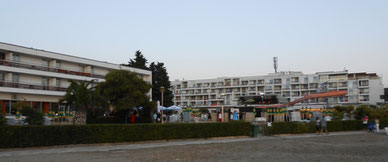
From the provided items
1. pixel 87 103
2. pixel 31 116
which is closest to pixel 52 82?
pixel 87 103

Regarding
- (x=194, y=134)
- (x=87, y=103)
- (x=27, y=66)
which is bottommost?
(x=194, y=134)

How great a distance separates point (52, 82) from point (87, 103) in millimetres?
25700

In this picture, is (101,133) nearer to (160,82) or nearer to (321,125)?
(321,125)

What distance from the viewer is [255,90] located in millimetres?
110312

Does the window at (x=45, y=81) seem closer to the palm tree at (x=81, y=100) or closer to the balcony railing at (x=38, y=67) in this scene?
the balcony railing at (x=38, y=67)

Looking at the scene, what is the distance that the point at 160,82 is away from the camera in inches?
2800

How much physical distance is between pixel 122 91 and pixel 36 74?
54.4 feet

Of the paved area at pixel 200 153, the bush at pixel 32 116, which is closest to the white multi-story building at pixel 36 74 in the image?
the bush at pixel 32 116

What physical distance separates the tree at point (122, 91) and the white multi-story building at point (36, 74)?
10.7 m

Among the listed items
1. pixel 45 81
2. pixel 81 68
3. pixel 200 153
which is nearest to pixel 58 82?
pixel 45 81

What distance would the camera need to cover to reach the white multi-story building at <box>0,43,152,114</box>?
42.6 meters

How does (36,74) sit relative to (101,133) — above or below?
above

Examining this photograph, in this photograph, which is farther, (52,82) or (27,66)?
(52,82)

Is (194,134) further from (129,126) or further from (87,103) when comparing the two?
(87,103)
